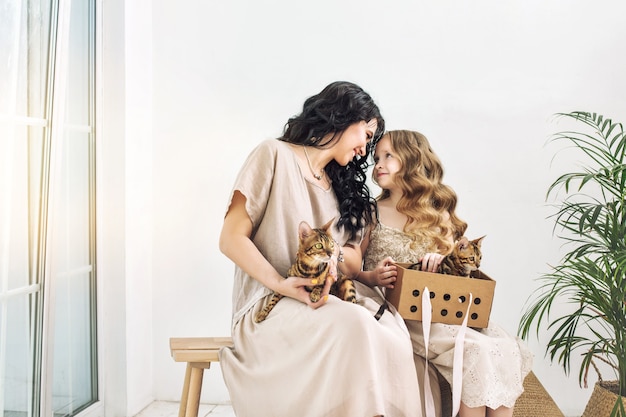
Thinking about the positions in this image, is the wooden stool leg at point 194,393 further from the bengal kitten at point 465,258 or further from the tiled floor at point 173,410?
the tiled floor at point 173,410

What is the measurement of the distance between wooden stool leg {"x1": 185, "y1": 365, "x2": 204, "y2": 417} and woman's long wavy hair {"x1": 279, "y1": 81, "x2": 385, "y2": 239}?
29.0 inches

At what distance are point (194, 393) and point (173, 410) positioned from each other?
3.84 feet

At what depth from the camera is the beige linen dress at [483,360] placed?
72.1 inches

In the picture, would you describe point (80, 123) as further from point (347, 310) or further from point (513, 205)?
point (513, 205)

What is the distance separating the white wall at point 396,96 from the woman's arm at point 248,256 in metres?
1.18

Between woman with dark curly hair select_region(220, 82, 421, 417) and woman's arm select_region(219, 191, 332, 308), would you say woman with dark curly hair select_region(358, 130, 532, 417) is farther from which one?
woman's arm select_region(219, 191, 332, 308)

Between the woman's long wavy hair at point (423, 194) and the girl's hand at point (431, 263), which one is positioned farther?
the woman's long wavy hair at point (423, 194)

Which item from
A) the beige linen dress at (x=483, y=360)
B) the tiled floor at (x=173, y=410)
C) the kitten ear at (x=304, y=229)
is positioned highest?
the kitten ear at (x=304, y=229)

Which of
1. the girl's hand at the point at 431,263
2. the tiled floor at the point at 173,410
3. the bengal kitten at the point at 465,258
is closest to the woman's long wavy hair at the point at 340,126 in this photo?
the girl's hand at the point at 431,263

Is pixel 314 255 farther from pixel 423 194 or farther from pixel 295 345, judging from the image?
pixel 423 194

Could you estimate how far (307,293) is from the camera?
1855mm

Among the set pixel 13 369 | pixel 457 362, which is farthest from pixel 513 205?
pixel 13 369

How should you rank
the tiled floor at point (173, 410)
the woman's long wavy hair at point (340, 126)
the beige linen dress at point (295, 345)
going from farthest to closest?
the tiled floor at point (173, 410) → the woman's long wavy hair at point (340, 126) → the beige linen dress at point (295, 345)

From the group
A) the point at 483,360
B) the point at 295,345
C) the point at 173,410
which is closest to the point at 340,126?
the point at 295,345
